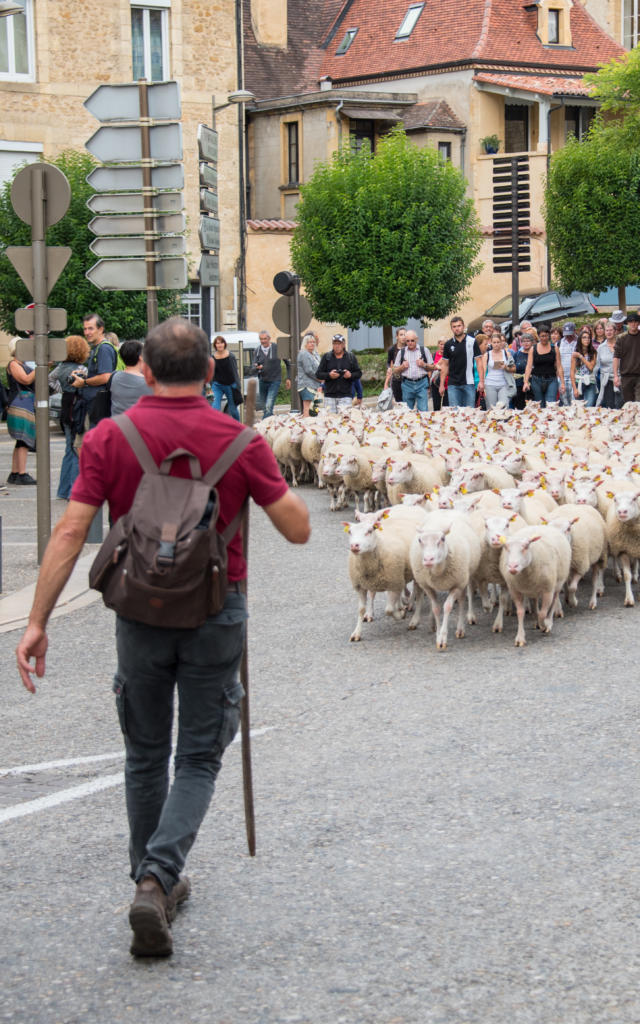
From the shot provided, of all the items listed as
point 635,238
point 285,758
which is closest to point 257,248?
point 635,238

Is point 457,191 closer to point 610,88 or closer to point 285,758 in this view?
point 610,88

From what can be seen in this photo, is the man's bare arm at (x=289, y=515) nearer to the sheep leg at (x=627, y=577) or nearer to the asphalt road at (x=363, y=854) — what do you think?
the asphalt road at (x=363, y=854)

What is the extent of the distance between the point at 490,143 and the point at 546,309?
10.9 m

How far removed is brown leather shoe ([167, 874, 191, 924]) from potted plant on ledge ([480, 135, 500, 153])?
51.4m

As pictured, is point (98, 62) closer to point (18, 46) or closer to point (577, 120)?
point (18, 46)

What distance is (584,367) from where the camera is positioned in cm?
2489

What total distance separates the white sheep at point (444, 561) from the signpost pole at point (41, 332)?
2973 mm

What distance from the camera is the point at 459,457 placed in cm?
1498

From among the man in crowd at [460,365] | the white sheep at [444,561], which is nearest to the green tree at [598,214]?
the man in crowd at [460,365]

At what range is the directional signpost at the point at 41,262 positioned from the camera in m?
10.4

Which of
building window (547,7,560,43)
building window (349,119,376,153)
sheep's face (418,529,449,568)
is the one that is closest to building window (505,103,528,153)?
building window (547,7,560,43)

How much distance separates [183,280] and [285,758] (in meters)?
6.67

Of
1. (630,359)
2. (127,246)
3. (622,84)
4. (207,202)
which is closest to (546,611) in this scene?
(127,246)

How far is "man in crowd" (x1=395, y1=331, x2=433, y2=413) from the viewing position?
2205 cm
